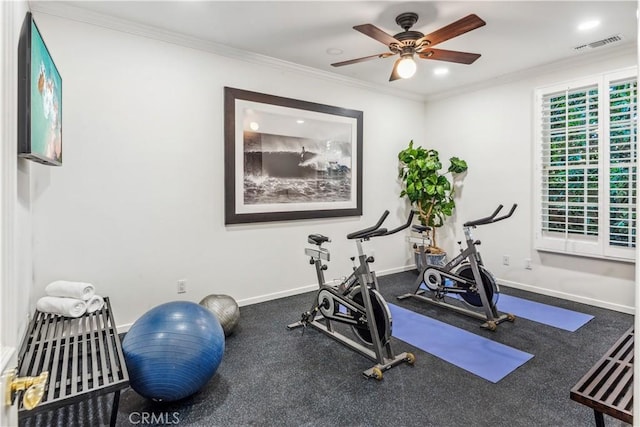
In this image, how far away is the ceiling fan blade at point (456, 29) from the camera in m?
2.46

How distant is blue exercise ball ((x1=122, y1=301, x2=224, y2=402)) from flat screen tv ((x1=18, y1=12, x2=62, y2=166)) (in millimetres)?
1173

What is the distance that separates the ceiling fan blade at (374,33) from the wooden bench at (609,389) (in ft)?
8.34

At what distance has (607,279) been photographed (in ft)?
12.6

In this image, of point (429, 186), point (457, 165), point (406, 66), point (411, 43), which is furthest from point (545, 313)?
point (411, 43)

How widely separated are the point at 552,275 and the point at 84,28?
5.65 metres

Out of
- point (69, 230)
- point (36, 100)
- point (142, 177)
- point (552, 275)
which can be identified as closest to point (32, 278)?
point (69, 230)

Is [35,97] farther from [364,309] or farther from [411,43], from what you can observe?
[411,43]

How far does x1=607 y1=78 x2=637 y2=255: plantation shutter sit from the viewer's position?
3596 millimetres

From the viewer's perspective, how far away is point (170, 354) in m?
1.98

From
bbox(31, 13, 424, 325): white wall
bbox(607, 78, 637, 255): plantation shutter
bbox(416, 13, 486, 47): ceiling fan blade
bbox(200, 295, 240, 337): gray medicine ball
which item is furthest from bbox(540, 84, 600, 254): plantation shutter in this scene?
bbox(200, 295, 240, 337): gray medicine ball

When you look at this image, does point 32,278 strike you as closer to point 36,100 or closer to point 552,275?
point 36,100

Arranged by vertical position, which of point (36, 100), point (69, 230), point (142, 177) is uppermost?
point (36, 100)

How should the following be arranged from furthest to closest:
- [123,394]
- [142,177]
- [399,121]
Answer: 1. [399,121]
2. [142,177]
3. [123,394]

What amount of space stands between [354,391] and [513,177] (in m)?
3.72
